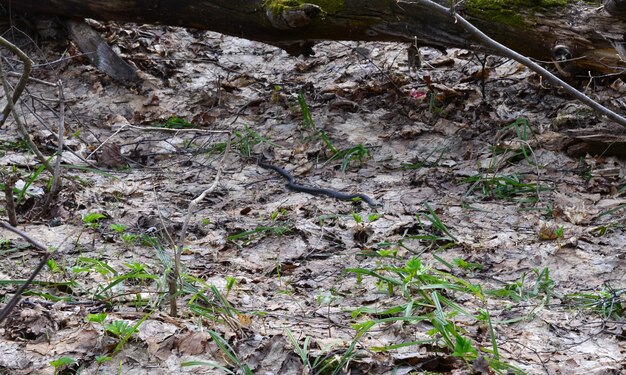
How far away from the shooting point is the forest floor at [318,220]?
263 cm

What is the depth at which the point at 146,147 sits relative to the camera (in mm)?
5598

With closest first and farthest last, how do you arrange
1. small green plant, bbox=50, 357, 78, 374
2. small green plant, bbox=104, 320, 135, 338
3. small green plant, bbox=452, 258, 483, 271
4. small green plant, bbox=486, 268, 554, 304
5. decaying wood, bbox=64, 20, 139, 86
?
small green plant, bbox=50, 357, 78, 374 < small green plant, bbox=104, 320, 135, 338 < small green plant, bbox=486, 268, 554, 304 < small green plant, bbox=452, 258, 483, 271 < decaying wood, bbox=64, 20, 139, 86

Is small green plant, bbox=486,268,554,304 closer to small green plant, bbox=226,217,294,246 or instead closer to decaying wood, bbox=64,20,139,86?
small green plant, bbox=226,217,294,246

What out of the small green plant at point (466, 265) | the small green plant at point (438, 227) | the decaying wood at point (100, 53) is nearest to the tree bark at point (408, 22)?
the decaying wood at point (100, 53)

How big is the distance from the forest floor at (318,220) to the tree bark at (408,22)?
0.33 meters

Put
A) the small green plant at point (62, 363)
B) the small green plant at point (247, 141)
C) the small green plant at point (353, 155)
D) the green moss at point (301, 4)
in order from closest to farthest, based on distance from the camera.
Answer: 1. the small green plant at point (62, 363)
2. the small green plant at point (353, 155)
3. the green moss at point (301, 4)
4. the small green plant at point (247, 141)

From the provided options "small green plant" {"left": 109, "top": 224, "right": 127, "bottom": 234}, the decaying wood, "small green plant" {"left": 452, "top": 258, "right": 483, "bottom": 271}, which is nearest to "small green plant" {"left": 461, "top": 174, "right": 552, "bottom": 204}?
"small green plant" {"left": 452, "top": 258, "right": 483, "bottom": 271}

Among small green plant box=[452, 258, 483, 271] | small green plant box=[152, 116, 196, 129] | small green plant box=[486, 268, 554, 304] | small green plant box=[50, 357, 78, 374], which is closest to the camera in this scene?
small green plant box=[50, 357, 78, 374]

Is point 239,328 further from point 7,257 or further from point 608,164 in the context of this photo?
point 608,164

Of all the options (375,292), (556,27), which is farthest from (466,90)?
(375,292)

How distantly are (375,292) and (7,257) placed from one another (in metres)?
1.74

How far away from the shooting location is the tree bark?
16.0 ft

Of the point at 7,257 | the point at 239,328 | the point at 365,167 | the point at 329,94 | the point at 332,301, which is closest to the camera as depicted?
the point at 239,328

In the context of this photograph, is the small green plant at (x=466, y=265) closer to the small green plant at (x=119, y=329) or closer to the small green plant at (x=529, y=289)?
the small green plant at (x=529, y=289)
